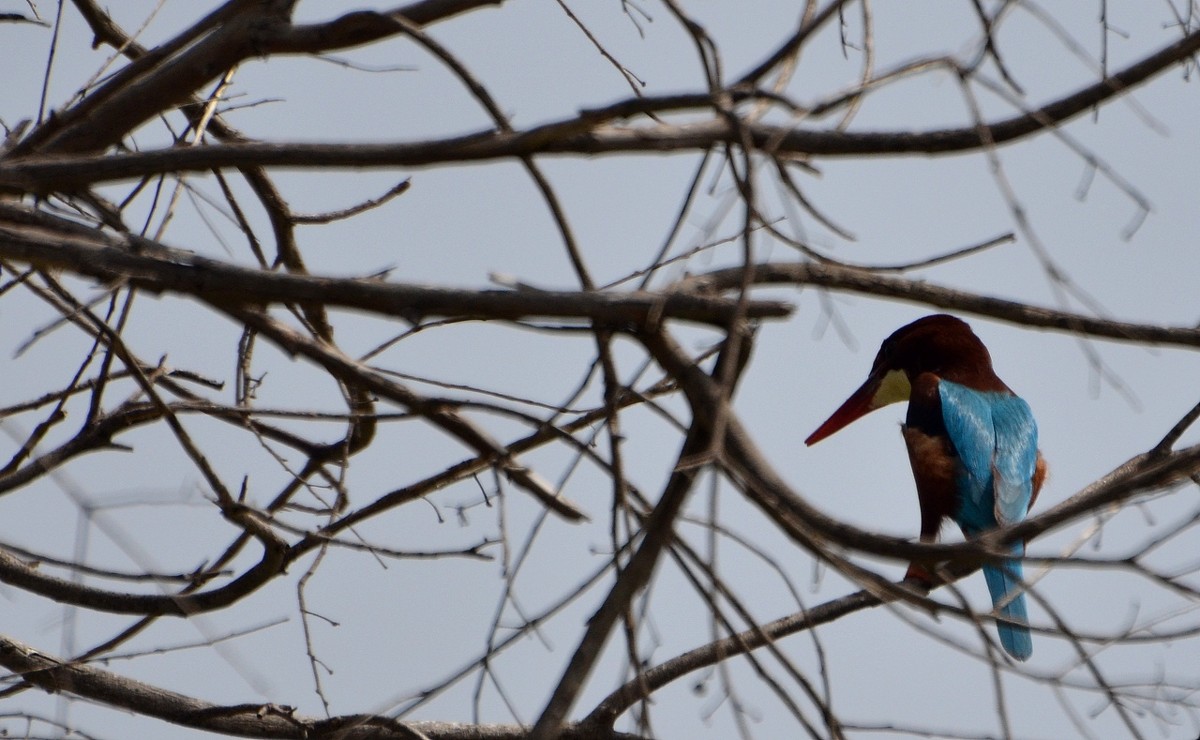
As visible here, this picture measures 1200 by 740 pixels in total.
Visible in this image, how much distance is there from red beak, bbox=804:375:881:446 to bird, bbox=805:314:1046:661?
0.27ft

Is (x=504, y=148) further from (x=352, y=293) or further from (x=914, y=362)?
(x=914, y=362)

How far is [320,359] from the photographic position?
5.15ft

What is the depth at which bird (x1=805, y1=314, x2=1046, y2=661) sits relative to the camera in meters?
3.90

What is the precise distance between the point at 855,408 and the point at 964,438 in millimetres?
826

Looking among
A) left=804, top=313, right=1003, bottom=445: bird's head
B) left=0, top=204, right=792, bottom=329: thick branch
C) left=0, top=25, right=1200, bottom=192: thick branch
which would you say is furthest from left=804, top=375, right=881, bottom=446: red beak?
left=0, top=204, right=792, bottom=329: thick branch

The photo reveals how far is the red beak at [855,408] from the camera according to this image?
190 inches

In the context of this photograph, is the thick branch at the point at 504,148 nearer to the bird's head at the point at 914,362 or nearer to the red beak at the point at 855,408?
the bird's head at the point at 914,362

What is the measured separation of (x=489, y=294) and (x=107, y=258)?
1.46 feet

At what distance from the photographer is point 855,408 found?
485 cm

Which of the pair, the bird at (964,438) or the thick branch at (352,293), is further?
the bird at (964,438)

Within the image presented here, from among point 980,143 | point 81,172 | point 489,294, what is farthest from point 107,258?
point 980,143

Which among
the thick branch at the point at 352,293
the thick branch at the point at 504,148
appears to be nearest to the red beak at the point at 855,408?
the thick branch at the point at 504,148

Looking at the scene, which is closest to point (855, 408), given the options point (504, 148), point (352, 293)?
point (504, 148)

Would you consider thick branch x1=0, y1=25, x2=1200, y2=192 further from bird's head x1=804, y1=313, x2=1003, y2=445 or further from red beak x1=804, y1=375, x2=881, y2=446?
red beak x1=804, y1=375, x2=881, y2=446
